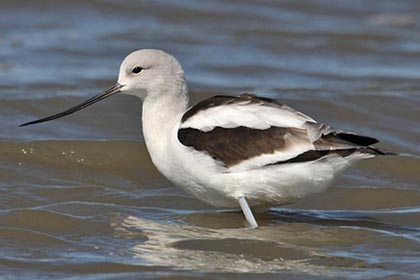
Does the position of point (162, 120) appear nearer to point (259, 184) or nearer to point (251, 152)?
point (251, 152)

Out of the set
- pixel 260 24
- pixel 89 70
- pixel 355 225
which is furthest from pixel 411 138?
pixel 260 24

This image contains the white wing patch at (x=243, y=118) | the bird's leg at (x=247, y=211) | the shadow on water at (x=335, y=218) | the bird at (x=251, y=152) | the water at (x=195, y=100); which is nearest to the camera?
the water at (x=195, y=100)

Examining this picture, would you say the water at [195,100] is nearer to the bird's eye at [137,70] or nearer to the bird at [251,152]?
the bird at [251,152]

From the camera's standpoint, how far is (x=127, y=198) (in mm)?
8766

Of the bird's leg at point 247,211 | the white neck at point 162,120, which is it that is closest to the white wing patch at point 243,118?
the white neck at point 162,120

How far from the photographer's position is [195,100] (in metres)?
11.6

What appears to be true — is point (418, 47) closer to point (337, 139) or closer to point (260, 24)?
point (260, 24)

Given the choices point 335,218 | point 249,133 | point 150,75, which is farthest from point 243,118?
point 335,218

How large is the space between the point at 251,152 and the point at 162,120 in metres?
0.75

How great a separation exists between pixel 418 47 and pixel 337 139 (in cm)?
740

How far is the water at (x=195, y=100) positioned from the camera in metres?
7.25

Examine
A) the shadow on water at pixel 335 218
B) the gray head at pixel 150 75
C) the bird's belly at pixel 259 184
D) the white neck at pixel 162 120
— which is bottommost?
the shadow on water at pixel 335 218

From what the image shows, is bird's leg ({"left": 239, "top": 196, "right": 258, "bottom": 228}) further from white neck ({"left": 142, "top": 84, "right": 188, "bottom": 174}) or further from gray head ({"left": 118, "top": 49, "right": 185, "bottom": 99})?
gray head ({"left": 118, "top": 49, "right": 185, "bottom": 99})

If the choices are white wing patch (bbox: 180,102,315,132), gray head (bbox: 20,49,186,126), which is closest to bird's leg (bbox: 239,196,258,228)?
white wing patch (bbox: 180,102,315,132)
